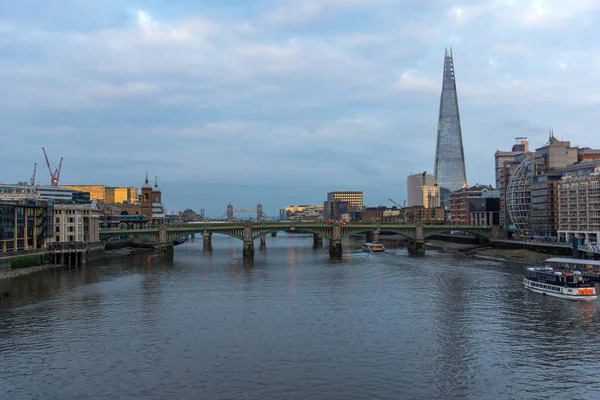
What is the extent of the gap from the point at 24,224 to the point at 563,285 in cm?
10393

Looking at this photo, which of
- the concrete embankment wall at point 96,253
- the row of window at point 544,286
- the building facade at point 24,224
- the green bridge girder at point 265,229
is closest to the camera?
the row of window at point 544,286

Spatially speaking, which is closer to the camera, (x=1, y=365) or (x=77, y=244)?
(x=1, y=365)

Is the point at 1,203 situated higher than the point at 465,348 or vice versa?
the point at 1,203

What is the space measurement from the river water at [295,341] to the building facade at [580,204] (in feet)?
187

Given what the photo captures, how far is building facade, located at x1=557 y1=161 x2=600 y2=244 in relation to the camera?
132 meters

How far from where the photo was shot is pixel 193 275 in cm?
10231

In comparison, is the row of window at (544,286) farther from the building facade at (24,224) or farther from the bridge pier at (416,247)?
the building facade at (24,224)

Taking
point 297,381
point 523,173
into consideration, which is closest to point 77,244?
point 297,381

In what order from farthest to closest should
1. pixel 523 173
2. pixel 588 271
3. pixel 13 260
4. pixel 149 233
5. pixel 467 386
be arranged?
pixel 523 173 → pixel 149 233 → pixel 13 260 → pixel 588 271 → pixel 467 386

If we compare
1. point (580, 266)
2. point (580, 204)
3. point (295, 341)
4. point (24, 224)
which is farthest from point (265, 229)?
point (295, 341)

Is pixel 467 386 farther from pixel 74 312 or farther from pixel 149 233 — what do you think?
pixel 149 233

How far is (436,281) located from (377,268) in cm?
2365

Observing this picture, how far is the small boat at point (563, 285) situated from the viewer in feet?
231

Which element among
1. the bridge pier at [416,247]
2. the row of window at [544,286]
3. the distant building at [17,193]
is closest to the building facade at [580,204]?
the bridge pier at [416,247]
